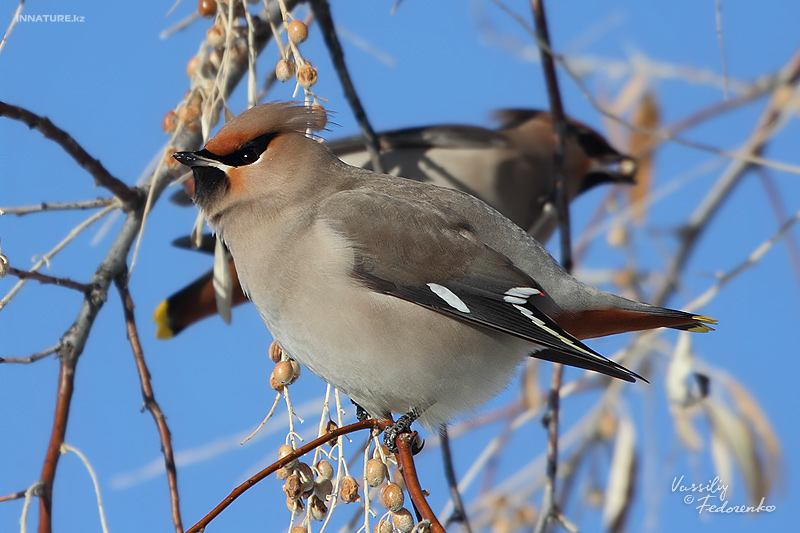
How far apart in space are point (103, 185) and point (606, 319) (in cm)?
122

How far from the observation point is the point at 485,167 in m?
3.95

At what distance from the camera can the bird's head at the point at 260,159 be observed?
7.75 ft

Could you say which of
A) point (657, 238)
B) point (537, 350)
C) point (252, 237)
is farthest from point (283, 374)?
point (657, 238)

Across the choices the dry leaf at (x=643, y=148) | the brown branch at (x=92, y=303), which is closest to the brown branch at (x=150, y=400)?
the brown branch at (x=92, y=303)

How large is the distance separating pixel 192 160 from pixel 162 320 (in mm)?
1369

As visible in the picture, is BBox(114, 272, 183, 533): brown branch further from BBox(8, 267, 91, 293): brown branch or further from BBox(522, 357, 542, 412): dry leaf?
BBox(522, 357, 542, 412): dry leaf

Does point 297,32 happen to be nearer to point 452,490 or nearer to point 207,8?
point 207,8

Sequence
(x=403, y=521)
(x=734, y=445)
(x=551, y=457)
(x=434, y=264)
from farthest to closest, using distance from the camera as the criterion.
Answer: (x=734, y=445) → (x=551, y=457) → (x=434, y=264) → (x=403, y=521)

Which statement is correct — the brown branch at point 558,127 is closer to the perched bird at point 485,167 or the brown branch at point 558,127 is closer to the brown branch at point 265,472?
the perched bird at point 485,167

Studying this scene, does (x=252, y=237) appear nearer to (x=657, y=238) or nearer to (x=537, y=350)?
(x=537, y=350)

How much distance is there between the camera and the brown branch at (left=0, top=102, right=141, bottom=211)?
2.06 metres

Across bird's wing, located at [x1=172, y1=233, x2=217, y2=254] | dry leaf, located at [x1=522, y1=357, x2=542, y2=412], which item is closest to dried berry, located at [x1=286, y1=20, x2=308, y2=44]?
bird's wing, located at [x1=172, y1=233, x2=217, y2=254]

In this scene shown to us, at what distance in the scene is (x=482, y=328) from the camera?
92.3 inches

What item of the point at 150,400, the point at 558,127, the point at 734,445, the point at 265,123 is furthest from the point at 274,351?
the point at 734,445
